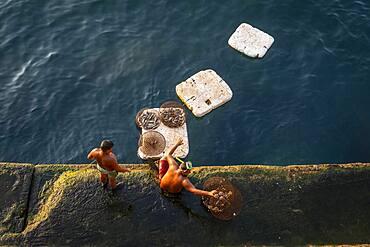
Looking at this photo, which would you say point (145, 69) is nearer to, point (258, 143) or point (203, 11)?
point (203, 11)

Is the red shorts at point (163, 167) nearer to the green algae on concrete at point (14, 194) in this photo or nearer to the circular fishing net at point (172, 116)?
the circular fishing net at point (172, 116)

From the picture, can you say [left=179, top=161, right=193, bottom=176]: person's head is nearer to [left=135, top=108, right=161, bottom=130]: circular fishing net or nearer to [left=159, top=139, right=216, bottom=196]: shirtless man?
[left=159, top=139, right=216, bottom=196]: shirtless man

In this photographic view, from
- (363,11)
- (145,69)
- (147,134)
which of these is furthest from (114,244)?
(363,11)

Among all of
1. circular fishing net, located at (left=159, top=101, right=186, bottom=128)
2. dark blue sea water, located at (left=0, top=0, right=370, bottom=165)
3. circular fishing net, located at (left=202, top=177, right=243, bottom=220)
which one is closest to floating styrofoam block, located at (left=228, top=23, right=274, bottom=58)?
dark blue sea water, located at (left=0, top=0, right=370, bottom=165)

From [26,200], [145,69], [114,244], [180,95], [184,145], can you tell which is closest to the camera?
[114,244]

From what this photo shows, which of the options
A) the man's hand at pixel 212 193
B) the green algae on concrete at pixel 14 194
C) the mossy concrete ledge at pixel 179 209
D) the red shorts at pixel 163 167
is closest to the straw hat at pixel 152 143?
the mossy concrete ledge at pixel 179 209
